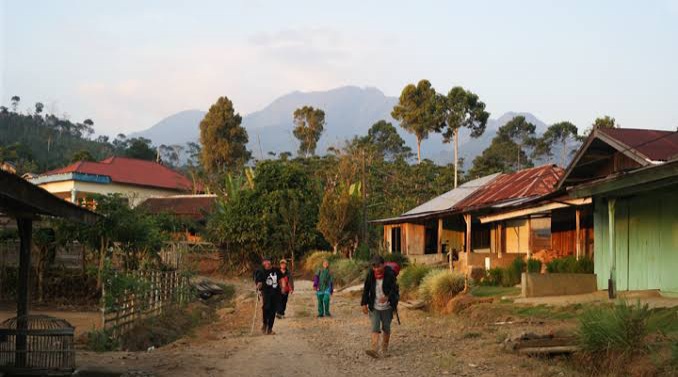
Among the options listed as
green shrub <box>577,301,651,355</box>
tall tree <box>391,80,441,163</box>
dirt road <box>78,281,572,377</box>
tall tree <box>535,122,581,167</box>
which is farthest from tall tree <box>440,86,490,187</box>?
green shrub <box>577,301,651,355</box>

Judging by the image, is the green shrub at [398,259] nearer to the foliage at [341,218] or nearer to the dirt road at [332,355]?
the foliage at [341,218]

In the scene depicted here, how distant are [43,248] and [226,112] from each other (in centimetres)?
4459

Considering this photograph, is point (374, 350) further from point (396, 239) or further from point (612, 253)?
point (396, 239)

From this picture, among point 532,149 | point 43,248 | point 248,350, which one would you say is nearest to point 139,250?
point 43,248

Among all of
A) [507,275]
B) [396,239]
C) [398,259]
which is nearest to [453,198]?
[398,259]

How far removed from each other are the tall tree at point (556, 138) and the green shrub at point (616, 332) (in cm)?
5934

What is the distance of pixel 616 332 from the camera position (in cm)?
1027

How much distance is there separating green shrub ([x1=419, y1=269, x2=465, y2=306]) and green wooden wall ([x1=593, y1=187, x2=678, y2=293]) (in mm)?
3723

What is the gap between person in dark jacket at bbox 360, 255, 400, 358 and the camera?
12.6m

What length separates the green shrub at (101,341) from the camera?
15008 mm

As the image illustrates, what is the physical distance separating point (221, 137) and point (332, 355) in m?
Result: 57.8

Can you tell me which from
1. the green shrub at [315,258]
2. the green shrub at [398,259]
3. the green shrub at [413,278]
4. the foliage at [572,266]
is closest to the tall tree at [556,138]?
the green shrub at [315,258]

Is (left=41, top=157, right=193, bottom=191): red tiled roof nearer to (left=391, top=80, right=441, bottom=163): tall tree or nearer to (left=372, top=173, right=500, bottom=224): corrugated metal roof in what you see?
(left=391, top=80, right=441, bottom=163): tall tree

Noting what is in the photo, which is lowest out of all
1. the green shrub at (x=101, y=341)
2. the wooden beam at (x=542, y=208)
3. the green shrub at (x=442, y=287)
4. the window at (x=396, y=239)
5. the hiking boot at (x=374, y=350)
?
the green shrub at (x=101, y=341)
